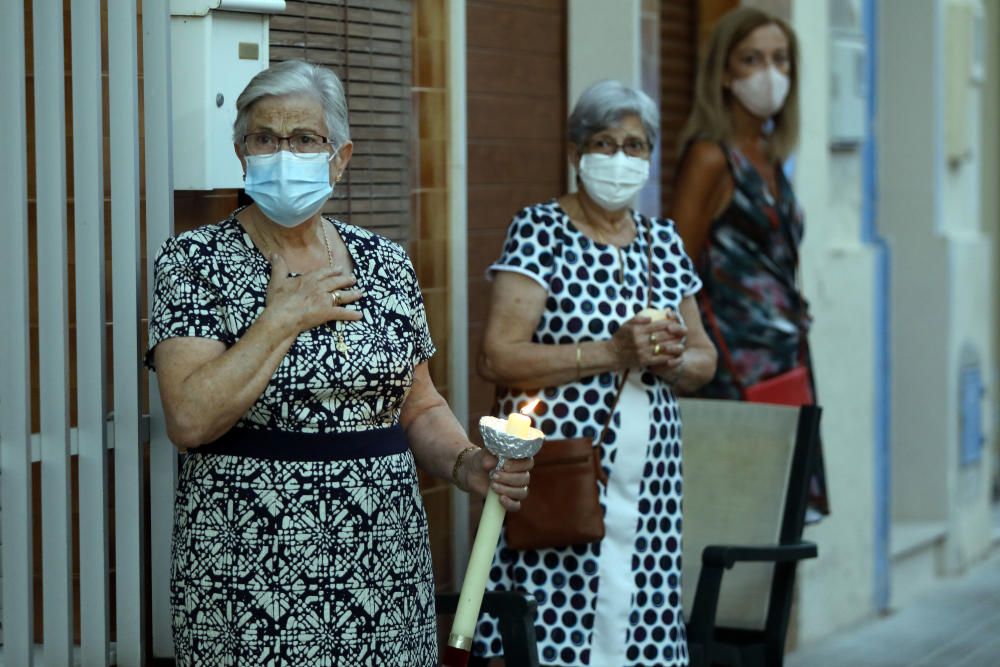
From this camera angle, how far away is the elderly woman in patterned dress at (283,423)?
300cm

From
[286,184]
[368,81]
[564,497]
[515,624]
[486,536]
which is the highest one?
[368,81]

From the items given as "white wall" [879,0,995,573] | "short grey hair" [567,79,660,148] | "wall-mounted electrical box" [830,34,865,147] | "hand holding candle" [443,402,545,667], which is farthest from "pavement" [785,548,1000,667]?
"hand holding candle" [443,402,545,667]

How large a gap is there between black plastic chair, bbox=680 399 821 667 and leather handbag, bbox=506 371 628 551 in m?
0.68

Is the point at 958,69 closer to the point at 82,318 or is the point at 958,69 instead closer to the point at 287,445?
the point at 82,318

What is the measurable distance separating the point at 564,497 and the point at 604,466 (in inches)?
6.4

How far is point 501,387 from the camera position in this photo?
4.43 meters

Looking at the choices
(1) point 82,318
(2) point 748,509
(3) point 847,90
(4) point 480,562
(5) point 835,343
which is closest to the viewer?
(4) point 480,562

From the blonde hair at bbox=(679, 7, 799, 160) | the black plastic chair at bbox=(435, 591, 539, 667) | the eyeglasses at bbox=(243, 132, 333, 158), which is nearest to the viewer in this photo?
the eyeglasses at bbox=(243, 132, 333, 158)

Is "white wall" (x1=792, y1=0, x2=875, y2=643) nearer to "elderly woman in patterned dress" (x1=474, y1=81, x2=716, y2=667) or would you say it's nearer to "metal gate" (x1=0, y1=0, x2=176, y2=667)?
"elderly woman in patterned dress" (x1=474, y1=81, x2=716, y2=667)

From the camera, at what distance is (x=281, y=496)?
306 cm

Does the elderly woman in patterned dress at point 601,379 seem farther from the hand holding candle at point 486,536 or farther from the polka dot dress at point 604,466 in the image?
the hand holding candle at point 486,536

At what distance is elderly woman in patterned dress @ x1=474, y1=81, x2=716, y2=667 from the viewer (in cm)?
426

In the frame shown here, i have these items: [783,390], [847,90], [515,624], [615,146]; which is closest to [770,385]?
[783,390]

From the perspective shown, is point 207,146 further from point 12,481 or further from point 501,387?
point 501,387
